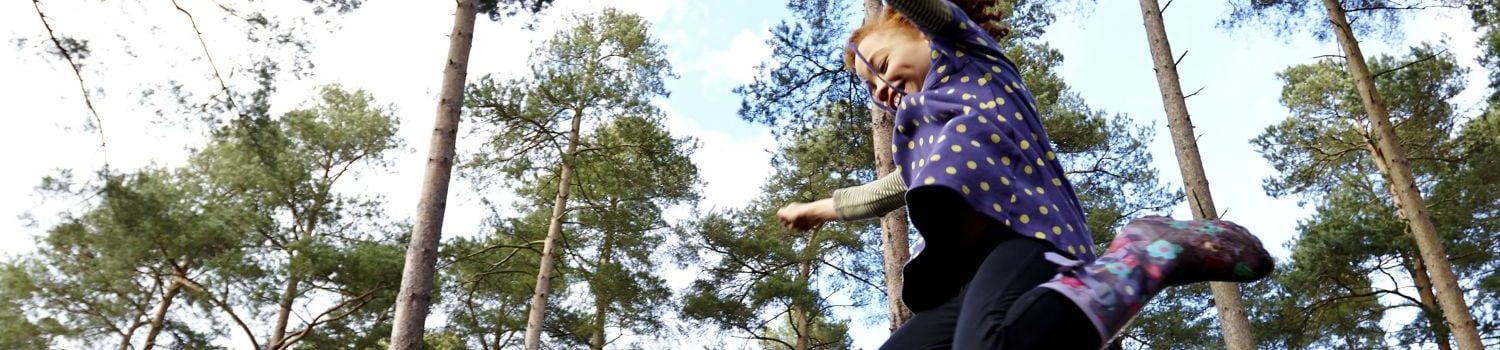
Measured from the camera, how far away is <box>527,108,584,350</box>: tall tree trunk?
13323 mm

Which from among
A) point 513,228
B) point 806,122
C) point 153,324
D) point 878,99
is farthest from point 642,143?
point 878,99

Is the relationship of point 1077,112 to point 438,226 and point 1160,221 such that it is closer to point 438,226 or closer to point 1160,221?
point 438,226

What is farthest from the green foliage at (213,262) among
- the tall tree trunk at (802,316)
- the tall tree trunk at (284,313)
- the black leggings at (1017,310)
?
the black leggings at (1017,310)

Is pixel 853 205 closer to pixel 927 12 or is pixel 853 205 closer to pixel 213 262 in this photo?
pixel 927 12

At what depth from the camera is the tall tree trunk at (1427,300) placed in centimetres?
1382

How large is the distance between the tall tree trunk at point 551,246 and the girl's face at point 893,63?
39.3 ft

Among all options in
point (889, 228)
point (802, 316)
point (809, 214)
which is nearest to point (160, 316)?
point (802, 316)

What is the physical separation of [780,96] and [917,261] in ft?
24.0

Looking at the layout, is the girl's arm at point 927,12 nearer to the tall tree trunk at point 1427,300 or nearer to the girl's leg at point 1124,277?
the girl's leg at point 1124,277

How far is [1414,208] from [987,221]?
30.2 feet

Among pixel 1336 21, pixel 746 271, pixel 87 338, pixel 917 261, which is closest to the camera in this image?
pixel 917 261

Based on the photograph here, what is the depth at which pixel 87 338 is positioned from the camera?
50.6 feet

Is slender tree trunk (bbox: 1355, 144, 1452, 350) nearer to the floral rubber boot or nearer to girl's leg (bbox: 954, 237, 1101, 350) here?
the floral rubber boot

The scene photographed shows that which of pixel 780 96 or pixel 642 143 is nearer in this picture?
pixel 780 96
